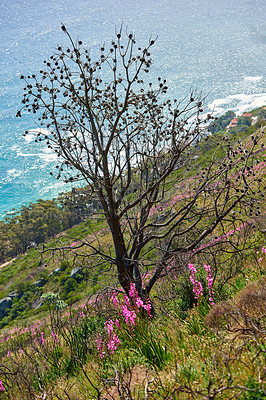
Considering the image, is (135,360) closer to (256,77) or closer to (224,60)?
(256,77)

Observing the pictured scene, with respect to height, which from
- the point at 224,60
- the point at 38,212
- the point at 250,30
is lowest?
the point at 38,212

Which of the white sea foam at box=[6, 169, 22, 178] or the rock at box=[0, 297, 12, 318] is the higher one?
the white sea foam at box=[6, 169, 22, 178]

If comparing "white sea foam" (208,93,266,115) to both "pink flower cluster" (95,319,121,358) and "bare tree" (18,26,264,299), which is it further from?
"pink flower cluster" (95,319,121,358)

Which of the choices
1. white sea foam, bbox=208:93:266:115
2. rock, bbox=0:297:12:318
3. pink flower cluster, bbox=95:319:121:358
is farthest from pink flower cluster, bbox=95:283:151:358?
white sea foam, bbox=208:93:266:115

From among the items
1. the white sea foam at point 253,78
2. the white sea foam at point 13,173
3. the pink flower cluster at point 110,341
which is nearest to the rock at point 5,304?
the pink flower cluster at point 110,341

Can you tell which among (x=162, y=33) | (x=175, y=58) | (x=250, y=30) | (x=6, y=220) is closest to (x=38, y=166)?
(x=6, y=220)

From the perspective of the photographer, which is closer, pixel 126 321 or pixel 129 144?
pixel 126 321

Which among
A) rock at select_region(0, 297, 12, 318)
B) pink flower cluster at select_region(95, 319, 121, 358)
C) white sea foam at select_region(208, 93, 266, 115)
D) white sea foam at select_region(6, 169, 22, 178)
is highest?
white sea foam at select_region(6, 169, 22, 178)

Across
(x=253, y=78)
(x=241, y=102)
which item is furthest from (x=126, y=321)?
(x=253, y=78)

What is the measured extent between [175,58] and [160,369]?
169213mm

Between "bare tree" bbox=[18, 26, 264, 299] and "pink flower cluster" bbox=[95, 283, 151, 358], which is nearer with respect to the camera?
"pink flower cluster" bbox=[95, 283, 151, 358]

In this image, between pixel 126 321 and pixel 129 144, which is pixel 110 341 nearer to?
pixel 126 321

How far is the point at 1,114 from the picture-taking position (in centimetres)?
13675

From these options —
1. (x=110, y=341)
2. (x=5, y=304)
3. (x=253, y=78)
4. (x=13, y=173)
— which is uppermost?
(x=253, y=78)
